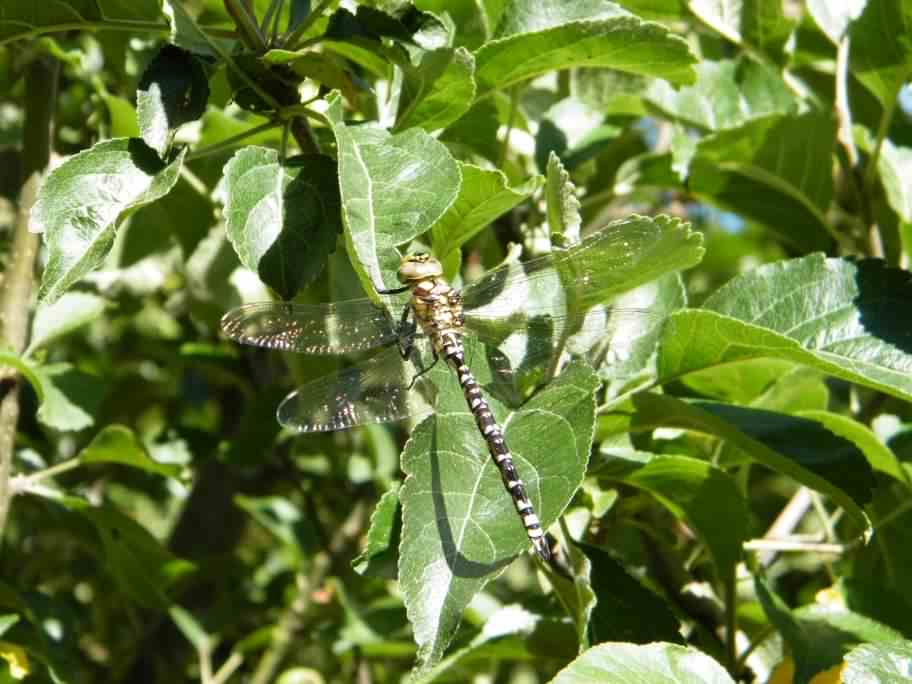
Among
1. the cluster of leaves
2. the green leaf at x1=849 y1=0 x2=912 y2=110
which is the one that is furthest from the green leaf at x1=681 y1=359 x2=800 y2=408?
the green leaf at x1=849 y1=0 x2=912 y2=110

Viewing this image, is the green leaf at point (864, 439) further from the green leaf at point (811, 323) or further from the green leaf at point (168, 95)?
the green leaf at point (168, 95)

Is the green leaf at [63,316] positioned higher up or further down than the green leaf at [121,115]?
further down

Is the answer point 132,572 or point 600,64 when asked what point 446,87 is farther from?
point 132,572

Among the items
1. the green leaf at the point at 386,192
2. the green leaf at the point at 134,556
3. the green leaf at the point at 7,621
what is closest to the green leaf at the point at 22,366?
the green leaf at the point at 134,556

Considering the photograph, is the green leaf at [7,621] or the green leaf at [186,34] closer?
the green leaf at [186,34]

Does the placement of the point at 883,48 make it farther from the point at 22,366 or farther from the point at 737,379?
the point at 22,366

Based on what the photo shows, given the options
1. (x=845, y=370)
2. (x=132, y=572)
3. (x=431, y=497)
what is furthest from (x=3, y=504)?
(x=845, y=370)

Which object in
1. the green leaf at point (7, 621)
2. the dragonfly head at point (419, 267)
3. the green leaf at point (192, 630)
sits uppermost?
the dragonfly head at point (419, 267)

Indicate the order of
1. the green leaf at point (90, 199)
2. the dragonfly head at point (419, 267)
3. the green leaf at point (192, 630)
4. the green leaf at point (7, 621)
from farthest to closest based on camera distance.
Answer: the green leaf at point (192, 630), the green leaf at point (7, 621), the dragonfly head at point (419, 267), the green leaf at point (90, 199)

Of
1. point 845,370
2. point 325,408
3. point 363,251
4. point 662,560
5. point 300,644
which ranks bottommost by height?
point 300,644
